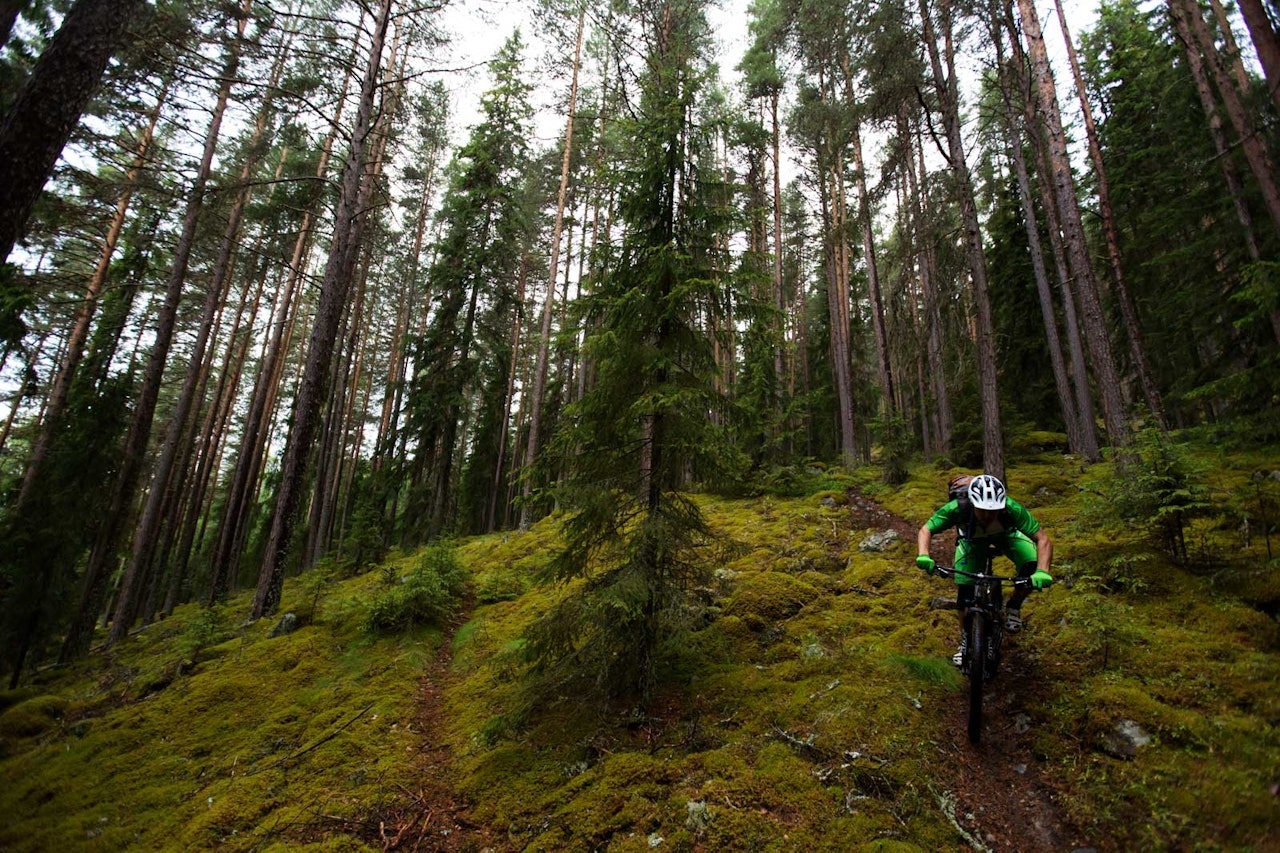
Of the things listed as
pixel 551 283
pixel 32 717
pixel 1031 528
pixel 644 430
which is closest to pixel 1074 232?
pixel 1031 528

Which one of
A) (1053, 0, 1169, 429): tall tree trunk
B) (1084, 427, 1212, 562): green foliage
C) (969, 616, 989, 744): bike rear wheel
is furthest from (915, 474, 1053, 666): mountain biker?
(1053, 0, 1169, 429): tall tree trunk

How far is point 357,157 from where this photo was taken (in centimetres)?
970

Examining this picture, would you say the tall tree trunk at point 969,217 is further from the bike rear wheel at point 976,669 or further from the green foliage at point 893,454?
the bike rear wheel at point 976,669

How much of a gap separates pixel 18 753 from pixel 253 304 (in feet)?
58.3

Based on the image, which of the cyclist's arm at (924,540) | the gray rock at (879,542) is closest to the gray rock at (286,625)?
the cyclist's arm at (924,540)

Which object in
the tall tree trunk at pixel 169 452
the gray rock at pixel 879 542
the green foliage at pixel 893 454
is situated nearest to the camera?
the gray rock at pixel 879 542

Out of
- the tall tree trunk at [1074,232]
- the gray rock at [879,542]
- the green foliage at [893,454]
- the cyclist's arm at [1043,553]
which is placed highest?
the tall tree trunk at [1074,232]

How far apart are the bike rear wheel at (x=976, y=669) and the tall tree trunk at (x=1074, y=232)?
674 centimetres

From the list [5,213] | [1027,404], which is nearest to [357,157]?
[5,213]

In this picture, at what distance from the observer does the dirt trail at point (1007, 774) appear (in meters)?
3.13

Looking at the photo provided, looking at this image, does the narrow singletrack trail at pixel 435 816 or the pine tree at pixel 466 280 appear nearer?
the narrow singletrack trail at pixel 435 816

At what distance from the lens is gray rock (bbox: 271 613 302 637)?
805cm

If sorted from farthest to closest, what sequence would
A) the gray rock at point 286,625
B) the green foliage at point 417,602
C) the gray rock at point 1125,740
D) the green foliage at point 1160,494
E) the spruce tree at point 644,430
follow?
the gray rock at point 286,625, the green foliage at point 417,602, the spruce tree at point 644,430, the green foliage at point 1160,494, the gray rock at point 1125,740

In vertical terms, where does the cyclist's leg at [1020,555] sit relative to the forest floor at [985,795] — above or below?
above
